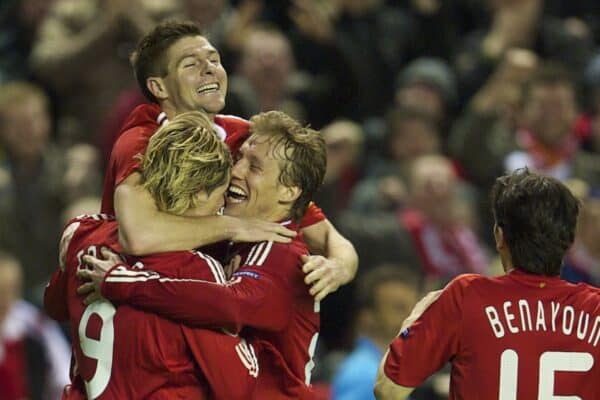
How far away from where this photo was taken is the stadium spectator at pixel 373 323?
749 centimetres

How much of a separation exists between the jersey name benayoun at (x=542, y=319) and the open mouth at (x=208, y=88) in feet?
4.02

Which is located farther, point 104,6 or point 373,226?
point 104,6

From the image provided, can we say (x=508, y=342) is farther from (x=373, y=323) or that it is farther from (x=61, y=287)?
(x=373, y=323)

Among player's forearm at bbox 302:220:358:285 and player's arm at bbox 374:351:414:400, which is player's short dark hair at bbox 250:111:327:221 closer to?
player's forearm at bbox 302:220:358:285

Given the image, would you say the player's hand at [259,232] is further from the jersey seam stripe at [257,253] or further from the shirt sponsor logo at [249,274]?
the shirt sponsor logo at [249,274]

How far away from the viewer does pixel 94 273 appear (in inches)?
192

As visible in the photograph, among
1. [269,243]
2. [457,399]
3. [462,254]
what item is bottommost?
[462,254]

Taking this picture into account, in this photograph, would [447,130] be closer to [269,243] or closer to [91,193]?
[91,193]

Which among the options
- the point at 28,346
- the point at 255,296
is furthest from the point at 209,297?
the point at 28,346

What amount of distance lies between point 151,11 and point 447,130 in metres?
2.04

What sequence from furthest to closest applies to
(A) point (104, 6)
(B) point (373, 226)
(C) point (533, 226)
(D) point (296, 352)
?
(A) point (104, 6)
(B) point (373, 226)
(D) point (296, 352)
(C) point (533, 226)

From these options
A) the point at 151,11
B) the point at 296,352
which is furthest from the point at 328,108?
the point at 296,352

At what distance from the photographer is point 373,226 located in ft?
29.1

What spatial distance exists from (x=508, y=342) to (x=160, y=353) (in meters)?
1.04
